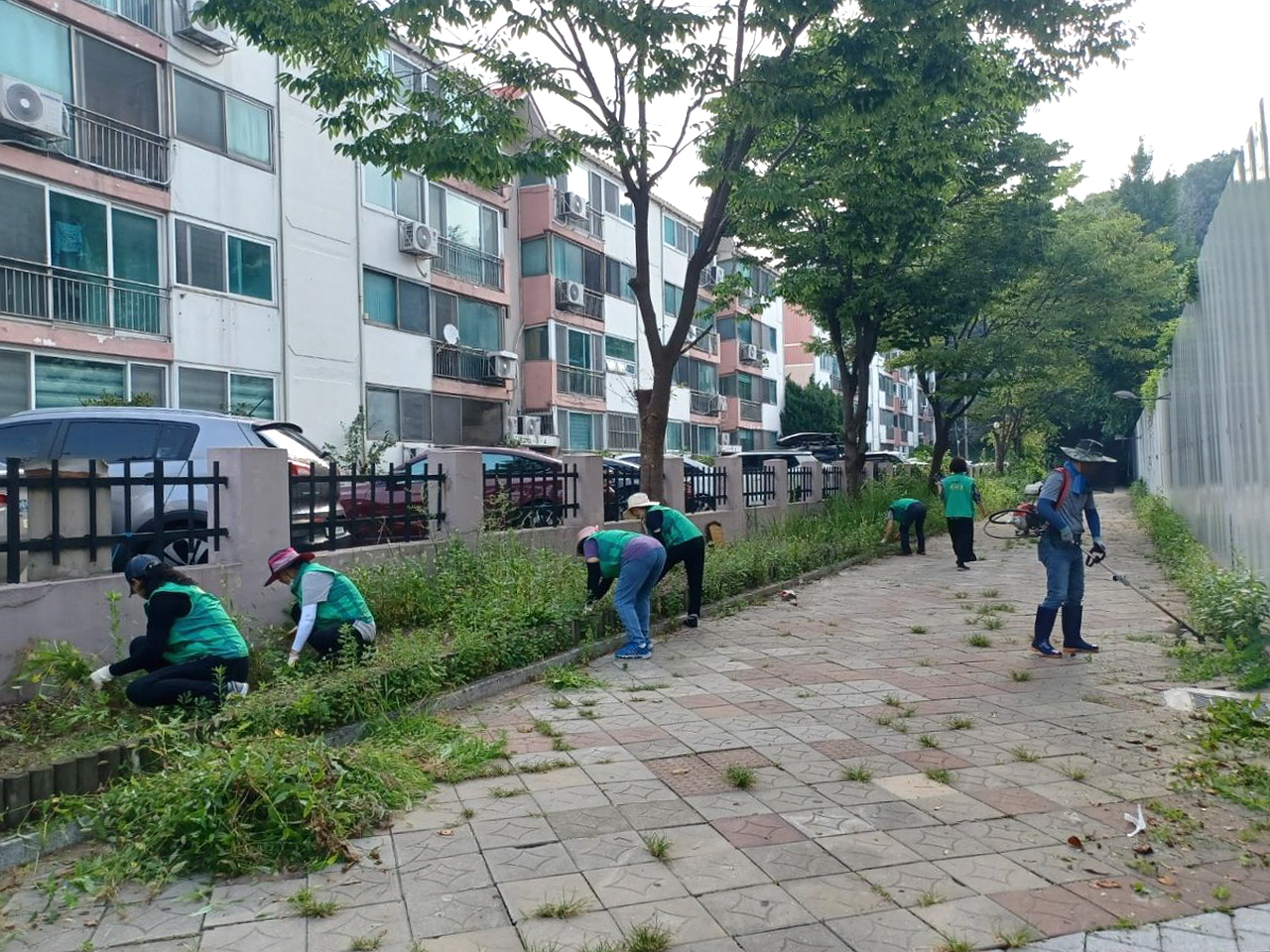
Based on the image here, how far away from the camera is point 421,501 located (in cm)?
959

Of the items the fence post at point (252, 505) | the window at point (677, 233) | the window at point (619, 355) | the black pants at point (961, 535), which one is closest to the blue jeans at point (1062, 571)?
the fence post at point (252, 505)

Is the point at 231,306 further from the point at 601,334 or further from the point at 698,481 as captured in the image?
the point at 601,334

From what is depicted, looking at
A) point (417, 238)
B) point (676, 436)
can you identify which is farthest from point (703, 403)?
point (417, 238)

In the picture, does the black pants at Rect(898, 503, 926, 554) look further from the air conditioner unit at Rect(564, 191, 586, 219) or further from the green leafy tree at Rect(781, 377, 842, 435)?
the green leafy tree at Rect(781, 377, 842, 435)

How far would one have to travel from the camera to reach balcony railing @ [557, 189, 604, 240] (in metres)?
28.6

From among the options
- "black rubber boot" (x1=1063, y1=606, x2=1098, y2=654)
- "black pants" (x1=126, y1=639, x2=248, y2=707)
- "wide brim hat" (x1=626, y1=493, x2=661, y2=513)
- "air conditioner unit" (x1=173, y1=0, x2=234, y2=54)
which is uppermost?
"air conditioner unit" (x1=173, y1=0, x2=234, y2=54)

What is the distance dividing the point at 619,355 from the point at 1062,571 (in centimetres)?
2483

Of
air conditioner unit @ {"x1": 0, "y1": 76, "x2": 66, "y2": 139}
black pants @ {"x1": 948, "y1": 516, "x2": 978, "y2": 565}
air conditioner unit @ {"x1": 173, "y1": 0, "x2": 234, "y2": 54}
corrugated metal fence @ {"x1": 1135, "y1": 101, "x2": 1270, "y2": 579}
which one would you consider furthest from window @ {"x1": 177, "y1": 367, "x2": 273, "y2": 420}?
corrugated metal fence @ {"x1": 1135, "y1": 101, "x2": 1270, "y2": 579}

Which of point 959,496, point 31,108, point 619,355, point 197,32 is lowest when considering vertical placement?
point 959,496

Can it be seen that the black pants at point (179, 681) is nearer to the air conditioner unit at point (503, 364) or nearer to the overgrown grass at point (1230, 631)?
the overgrown grass at point (1230, 631)

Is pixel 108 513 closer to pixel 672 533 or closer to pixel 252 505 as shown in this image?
pixel 252 505

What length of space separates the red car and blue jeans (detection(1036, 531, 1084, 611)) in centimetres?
509

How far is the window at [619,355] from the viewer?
103 feet

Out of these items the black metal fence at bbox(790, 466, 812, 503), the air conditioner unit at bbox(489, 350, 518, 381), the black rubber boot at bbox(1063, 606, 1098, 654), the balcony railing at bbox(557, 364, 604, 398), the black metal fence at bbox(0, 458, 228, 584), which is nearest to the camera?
the black metal fence at bbox(0, 458, 228, 584)
